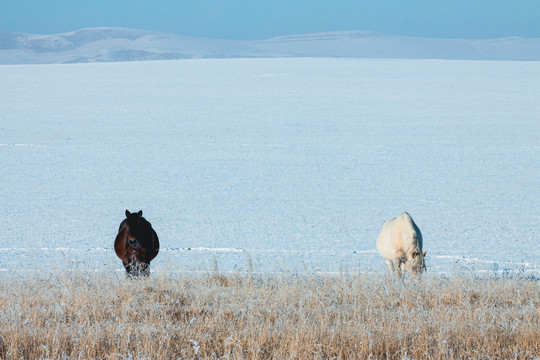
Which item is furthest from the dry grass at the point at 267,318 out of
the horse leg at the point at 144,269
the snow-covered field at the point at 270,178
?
the snow-covered field at the point at 270,178

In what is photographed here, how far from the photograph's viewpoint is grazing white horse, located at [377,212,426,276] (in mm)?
4919

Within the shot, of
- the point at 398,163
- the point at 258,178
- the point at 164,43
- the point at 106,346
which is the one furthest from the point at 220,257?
the point at 164,43

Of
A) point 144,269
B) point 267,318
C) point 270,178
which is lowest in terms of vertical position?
point 267,318

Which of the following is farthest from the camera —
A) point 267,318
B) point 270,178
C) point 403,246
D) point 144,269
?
point 270,178

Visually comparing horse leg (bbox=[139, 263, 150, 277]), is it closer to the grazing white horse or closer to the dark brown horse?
the dark brown horse

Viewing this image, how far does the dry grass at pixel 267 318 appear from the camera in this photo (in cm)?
372

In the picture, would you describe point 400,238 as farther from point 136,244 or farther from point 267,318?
point 136,244

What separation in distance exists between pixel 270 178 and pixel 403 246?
7180 millimetres

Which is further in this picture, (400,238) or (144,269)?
(400,238)

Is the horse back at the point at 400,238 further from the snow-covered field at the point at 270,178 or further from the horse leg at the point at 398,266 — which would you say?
the snow-covered field at the point at 270,178

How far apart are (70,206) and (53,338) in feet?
21.0

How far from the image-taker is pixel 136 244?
184 inches

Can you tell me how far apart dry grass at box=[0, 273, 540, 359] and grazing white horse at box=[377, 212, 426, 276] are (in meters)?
0.14

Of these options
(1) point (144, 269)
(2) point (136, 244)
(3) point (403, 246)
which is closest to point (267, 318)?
(2) point (136, 244)
